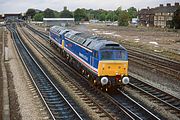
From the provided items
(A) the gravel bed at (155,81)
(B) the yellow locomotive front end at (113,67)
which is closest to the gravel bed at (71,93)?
(B) the yellow locomotive front end at (113,67)

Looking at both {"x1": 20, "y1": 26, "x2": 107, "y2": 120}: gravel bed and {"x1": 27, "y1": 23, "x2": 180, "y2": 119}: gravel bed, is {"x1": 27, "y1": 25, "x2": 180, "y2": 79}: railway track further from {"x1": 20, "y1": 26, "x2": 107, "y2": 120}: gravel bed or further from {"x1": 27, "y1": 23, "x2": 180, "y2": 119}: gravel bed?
{"x1": 20, "y1": 26, "x2": 107, "y2": 120}: gravel bed

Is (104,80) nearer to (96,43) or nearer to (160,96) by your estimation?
(96,43)

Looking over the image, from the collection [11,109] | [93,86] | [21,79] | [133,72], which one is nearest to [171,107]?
[93,86]

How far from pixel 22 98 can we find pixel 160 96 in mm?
8396

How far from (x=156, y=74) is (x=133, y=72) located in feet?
7.24

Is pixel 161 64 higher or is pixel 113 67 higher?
pixel 113 67

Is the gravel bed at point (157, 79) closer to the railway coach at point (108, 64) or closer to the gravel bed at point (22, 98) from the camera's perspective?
the railway coach at point (108, 64)

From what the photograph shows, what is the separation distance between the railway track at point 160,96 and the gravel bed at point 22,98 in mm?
6636

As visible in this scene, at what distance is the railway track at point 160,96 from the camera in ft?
55.3

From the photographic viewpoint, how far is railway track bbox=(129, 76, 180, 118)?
16859mm

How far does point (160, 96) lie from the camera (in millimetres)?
19344

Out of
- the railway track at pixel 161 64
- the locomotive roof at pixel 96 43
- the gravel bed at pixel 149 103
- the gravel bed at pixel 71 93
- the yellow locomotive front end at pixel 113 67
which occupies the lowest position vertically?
the gravel bed at pixel 149 103

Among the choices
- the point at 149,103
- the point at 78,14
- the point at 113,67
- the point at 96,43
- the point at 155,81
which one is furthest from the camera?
the point at 78,14

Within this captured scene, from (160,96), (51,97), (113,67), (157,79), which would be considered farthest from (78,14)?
(160,96)
